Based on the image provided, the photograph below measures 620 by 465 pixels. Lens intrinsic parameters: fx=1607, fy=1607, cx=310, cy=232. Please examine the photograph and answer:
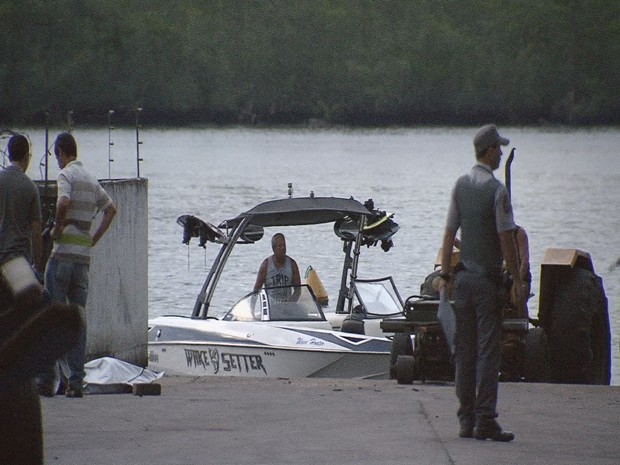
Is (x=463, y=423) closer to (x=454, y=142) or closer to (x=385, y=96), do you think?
(x=454, y=142)

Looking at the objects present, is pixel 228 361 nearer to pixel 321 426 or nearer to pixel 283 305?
pixel 283 305

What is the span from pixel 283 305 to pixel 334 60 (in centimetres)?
15872

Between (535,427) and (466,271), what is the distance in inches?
53.4

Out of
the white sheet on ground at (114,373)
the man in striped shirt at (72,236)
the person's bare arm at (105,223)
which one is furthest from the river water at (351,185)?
the man in striped shirt at (72,236)

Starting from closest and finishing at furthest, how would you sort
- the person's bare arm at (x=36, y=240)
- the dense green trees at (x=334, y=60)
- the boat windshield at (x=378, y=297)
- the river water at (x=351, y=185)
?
the person's bare arm at (x=36, y=240), the boat windshield at (x=378, y=297), the river water at (x=351, y=185), the dense green trees at (x=334, y=60)

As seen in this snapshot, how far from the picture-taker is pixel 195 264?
44.0 meters

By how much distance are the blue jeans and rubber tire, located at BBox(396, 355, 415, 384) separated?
2.76m

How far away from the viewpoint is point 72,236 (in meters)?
11.0

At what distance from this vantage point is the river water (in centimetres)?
3862

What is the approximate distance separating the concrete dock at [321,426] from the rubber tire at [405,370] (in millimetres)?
247

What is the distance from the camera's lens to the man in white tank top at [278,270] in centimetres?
1723

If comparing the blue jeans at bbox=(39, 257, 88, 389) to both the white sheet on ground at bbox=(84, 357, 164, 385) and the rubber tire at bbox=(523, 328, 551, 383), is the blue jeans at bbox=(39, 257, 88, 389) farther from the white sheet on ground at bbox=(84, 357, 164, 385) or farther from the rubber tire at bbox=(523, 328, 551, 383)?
the rubber tire at bbox=(523, 328, 551, 383)

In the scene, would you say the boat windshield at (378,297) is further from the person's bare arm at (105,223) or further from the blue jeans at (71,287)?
the blue jeans at (71,287)

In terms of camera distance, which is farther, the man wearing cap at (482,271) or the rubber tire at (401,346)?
the rubber tire at (401,346)
